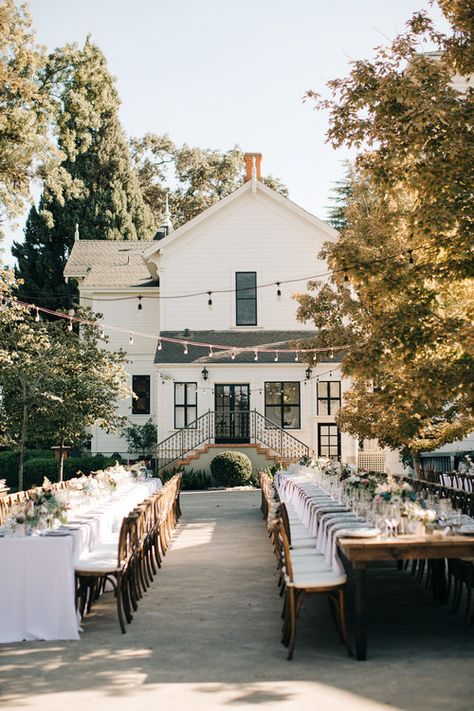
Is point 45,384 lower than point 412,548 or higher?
higher

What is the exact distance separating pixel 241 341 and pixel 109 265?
320 inches

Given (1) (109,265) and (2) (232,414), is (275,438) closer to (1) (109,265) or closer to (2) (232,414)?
(2) (232,414)

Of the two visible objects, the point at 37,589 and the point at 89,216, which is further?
the point at 89,216

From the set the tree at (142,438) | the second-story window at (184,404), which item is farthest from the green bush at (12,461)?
the second-story window at (184,404)

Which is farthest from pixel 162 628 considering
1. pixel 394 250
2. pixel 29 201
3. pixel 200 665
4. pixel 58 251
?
pixel 58 251

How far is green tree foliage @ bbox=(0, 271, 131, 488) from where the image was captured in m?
21.2

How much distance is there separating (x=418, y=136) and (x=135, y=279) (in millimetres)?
26131

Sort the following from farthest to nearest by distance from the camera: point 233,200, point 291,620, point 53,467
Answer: point 233,200 → point 53,467 → point 291,620

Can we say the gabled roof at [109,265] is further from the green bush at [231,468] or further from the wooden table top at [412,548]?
the wooden table top at [412,548]

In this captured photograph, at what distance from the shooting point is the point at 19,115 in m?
24.0

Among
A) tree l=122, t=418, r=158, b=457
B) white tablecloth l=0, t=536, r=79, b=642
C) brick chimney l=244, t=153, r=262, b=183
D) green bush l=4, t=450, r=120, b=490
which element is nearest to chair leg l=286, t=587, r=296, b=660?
white tablecloth l=0, t=536, r=79, b=642

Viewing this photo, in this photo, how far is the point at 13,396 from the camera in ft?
71.0

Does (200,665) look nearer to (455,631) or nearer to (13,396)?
(455,631)

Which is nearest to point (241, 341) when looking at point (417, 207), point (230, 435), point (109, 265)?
point (230, 435)
